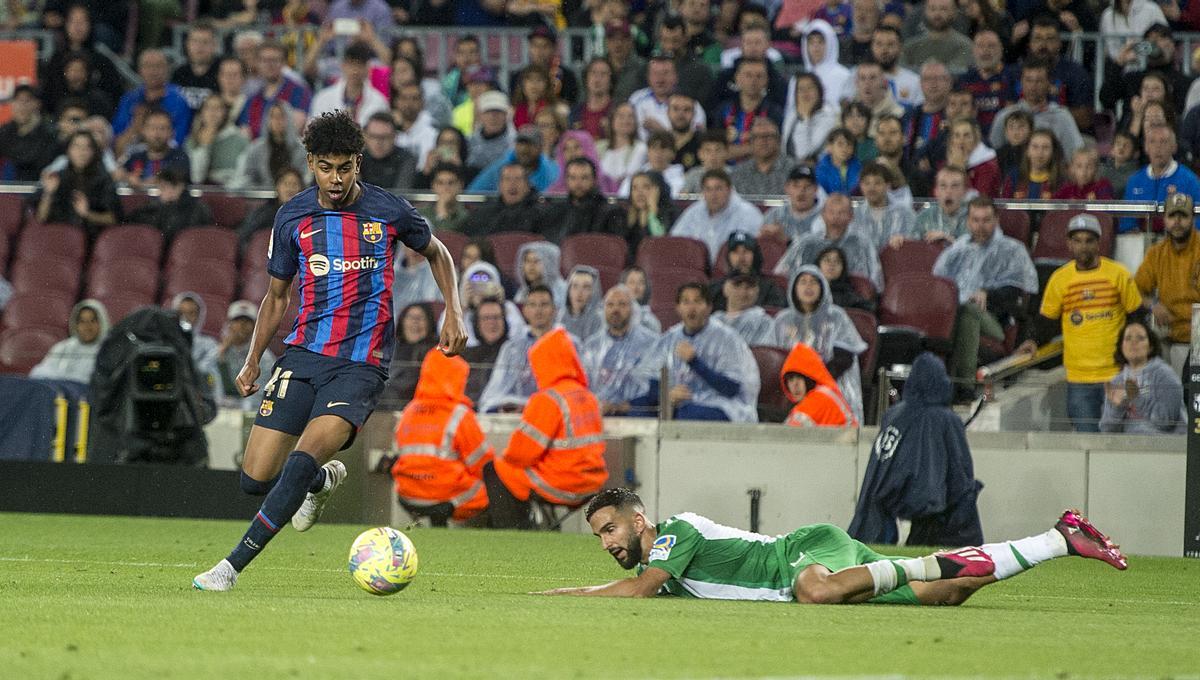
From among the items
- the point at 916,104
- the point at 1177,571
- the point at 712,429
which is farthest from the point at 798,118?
the point at 1177,571

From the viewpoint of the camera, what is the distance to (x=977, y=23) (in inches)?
703

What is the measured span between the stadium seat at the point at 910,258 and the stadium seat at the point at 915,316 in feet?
0.47

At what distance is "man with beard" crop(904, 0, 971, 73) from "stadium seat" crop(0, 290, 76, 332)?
8.76 m

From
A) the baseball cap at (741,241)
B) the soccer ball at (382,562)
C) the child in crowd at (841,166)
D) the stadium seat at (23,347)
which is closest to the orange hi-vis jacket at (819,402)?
the baseball cap at (741,241)

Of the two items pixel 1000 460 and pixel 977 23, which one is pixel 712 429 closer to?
pixel 1000 460

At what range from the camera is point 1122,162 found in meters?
15.9

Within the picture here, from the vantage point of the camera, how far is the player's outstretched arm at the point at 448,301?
816 centimetres

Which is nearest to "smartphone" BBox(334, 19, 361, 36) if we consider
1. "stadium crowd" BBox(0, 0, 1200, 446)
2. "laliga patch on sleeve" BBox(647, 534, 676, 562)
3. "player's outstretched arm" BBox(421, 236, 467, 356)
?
"stadium crowd" BBox(0, 0, 1200, 446)

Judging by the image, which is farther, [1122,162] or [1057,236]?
[1122,162]

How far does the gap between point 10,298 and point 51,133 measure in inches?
96.1

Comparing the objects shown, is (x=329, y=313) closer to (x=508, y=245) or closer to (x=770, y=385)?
(x=770, y=385)

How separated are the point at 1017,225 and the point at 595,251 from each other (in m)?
3.80

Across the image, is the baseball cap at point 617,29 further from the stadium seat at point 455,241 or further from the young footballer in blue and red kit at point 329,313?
the young footballer in blue and red kit at point 329,313

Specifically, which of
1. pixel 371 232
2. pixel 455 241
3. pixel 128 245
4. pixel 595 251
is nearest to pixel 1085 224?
pixel 595 251
